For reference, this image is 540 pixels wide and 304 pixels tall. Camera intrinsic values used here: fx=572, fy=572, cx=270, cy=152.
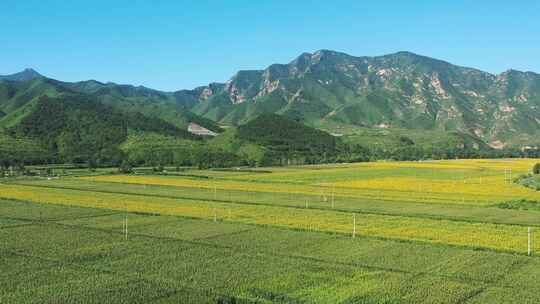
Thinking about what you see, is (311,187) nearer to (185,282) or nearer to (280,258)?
(280,258)

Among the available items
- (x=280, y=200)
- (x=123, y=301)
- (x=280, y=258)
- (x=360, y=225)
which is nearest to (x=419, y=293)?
(x=280, y=258)

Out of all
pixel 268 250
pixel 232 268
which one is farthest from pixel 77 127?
pixel 232 268

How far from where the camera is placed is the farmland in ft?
73.8

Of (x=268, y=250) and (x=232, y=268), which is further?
(x=268, y=250)

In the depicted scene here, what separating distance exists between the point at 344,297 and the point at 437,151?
18409 cm

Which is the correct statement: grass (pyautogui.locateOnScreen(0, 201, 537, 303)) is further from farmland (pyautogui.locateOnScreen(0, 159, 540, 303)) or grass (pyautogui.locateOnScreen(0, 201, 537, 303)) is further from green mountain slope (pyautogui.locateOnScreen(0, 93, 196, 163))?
green mountain slope (pyautogui.locateOnScreen(0, 93, 196, 163))

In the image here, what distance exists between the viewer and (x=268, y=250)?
101ft

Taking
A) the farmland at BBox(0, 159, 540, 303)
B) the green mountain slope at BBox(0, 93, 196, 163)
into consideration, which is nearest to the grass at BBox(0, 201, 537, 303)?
the farmland at BBox(0, 159, 540, 303)

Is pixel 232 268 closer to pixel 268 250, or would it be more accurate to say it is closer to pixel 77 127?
pixel 268 250

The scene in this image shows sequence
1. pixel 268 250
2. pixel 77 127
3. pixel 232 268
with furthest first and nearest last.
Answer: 1. pixel 77 127
2. pixel 268 250
3. pixel 232 268

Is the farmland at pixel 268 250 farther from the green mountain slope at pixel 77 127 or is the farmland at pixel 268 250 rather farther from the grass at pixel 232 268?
the green mountain slope at pixel 77 127

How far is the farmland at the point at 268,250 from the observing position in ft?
73.8

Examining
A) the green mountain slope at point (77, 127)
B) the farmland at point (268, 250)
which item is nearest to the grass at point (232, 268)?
the farmland at point (268, 250)

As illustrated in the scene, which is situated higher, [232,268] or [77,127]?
[77,127]
